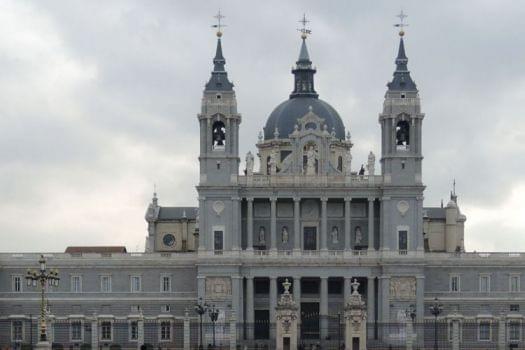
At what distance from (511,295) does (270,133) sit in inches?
1145

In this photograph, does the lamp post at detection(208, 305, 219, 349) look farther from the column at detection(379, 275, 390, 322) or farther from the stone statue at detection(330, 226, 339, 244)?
the column at detection(379, 275, 390, 322)

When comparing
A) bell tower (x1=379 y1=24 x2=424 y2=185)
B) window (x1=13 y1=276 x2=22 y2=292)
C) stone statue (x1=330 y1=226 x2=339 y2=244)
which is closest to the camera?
bell tower (x1=379 y1=24 x2=424 y2=185)

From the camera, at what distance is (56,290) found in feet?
498

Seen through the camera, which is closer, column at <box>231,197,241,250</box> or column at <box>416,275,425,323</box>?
column at <box>416,275,425,323</box>

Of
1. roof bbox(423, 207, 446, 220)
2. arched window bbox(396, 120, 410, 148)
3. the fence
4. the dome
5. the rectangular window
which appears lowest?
the fence

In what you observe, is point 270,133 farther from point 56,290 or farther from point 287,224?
point 56,290

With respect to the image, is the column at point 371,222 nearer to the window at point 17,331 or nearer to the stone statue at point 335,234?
the stone statue at point 335,234

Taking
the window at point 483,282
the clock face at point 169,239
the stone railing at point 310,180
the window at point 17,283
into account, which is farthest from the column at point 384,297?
the window at point 17,283

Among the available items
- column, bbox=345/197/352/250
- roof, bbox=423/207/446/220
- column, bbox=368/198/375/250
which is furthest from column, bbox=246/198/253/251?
roof, bbox=423/207/446/220

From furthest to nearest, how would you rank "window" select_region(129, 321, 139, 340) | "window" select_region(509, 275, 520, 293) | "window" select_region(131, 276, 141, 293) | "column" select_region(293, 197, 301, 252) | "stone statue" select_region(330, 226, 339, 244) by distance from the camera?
"window" select_region(131, 276, 141, 293) < "stone statue" select_region(330, 226, 339, 244) < "window" select_region(509, 275, 520, 293) < "column" select_region(293, 197, 301, 252) < "window" select_region(129, 321, 139, 340)

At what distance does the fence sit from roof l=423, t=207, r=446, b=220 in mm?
22801

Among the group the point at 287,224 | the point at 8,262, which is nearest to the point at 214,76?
the point at 287,224

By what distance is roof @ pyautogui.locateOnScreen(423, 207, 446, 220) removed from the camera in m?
170

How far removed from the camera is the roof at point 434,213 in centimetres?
16950
